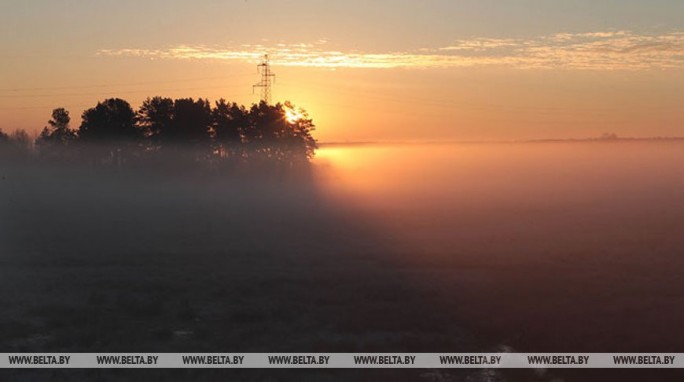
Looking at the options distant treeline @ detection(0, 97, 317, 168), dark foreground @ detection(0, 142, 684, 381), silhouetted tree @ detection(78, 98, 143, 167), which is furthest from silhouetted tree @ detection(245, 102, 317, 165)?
dark foreground @ detection(0, 142, 684, 381)

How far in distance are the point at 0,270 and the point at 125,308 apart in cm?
1488

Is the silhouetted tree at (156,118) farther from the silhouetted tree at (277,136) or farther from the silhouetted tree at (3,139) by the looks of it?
the silhouetted tree at (3,139)

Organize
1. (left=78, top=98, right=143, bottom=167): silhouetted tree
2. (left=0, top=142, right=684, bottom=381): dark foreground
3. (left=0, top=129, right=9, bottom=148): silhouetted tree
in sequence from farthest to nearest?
(left=0, top=129, right=9, bottom=148): silhouetted tree < (left=78, top=98, right=143, bottom=167): silhouetted tree < (left=0, top=142, right=684, bottom=381): dark foreground

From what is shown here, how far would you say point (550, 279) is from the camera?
3997 cm

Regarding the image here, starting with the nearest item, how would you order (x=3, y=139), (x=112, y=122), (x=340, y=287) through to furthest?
(x=340, y=287) < (x=112, y=122) < (x=3, y=139)

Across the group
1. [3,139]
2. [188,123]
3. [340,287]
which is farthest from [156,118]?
[340,287]

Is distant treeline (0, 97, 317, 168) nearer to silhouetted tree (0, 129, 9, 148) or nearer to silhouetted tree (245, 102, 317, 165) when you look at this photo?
silhouetted tree (245, 102, 317, 165)

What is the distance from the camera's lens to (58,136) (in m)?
164

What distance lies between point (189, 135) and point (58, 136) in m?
32.9

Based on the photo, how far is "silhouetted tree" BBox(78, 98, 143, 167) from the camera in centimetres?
14975

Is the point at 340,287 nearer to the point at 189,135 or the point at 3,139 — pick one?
the point at 189,135

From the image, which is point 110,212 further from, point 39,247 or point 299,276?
point 299,276
